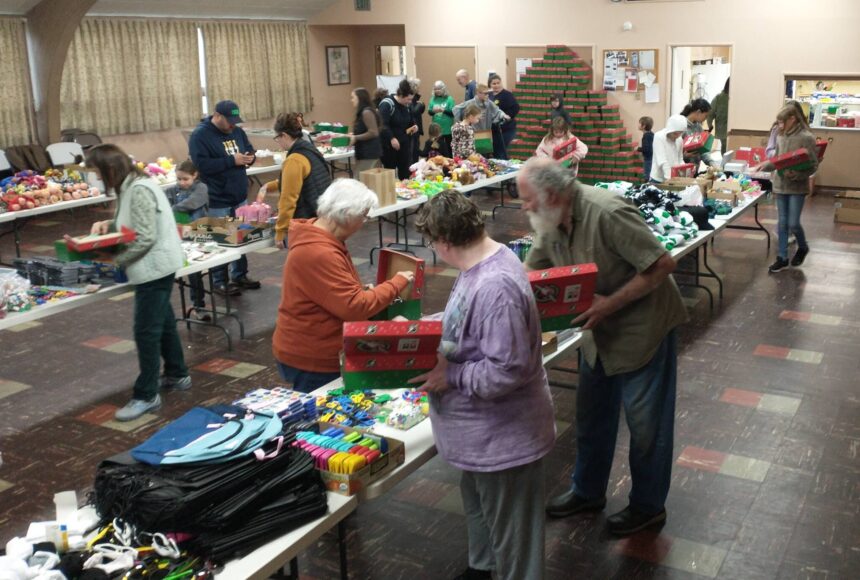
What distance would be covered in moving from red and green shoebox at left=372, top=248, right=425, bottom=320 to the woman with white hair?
0.13 ft

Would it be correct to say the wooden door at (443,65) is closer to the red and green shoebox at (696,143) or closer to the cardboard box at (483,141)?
the cardboard box at (483,141)

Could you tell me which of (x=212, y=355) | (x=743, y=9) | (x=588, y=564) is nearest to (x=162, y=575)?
(x=588, y=564)

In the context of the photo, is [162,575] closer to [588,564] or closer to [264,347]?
[588,564]

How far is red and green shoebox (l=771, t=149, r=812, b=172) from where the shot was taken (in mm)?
7805

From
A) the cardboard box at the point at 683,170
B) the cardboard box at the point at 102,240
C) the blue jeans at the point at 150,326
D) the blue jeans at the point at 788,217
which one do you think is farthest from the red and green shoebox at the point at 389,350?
the blue jeans at the point at 788,217

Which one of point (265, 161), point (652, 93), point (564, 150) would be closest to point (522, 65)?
point (652, 93)

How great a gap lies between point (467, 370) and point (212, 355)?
4.05 metres

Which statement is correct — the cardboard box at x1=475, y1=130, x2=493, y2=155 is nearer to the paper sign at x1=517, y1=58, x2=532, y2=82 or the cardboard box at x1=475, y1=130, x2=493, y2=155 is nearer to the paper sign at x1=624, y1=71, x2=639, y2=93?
the paper sign at x1=624, y1=71, x2=639, y2=93

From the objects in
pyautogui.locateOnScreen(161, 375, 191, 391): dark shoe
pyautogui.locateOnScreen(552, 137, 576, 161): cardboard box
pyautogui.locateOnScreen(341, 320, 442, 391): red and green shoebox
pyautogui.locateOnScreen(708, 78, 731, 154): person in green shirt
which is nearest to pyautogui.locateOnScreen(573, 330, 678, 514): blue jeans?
pyautogui.locateOnScreen(341, 320, 442, 391): red and green shoebox

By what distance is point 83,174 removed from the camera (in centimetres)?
984

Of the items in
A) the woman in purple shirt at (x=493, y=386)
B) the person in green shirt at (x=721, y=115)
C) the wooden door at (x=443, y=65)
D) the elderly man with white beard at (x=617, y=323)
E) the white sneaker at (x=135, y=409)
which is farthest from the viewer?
the wooden door at (x=443, y=65)

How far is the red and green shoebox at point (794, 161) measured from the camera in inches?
307

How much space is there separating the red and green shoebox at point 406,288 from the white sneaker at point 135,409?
2271mm

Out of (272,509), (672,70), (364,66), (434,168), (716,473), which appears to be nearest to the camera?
(272,509)
